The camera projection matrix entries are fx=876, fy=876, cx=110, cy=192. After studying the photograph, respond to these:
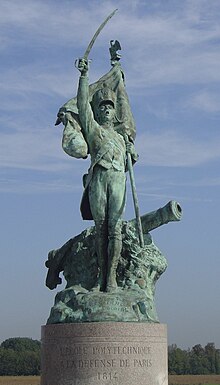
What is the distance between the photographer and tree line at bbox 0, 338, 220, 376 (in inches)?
1630

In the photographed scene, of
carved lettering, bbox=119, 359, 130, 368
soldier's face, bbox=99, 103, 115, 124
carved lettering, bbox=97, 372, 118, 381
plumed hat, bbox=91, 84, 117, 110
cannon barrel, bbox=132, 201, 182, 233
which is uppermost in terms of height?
plumed hat, bbox=91, 84, 117, 110

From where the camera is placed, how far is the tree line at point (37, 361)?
41406 millimetres

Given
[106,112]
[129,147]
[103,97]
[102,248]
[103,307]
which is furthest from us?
[129,147]

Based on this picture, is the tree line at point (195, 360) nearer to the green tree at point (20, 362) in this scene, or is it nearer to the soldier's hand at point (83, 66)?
the green tree at point (20, 362)

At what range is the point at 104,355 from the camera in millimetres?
12500

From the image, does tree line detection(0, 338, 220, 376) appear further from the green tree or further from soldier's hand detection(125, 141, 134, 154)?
soldier's hand detection(125, 141, 134, 154)

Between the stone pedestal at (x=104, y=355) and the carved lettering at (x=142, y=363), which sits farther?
the carved lettering at (x=142, y=363)

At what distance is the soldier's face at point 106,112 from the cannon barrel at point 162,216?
1706 millimetres

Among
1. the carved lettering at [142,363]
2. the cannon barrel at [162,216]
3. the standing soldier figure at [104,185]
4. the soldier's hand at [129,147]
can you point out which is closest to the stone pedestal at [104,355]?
the carved lettering at [142,363]

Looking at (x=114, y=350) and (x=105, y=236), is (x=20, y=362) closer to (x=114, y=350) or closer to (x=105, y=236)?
(x=105, y=236)

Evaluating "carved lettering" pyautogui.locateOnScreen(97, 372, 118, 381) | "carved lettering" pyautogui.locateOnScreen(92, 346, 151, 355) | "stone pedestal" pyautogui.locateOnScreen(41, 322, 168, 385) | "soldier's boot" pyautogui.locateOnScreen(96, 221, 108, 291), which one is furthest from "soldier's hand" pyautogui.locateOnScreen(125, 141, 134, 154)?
"carved lettering" pyautogui.locateOnScreen(97, 372, 118, 381)

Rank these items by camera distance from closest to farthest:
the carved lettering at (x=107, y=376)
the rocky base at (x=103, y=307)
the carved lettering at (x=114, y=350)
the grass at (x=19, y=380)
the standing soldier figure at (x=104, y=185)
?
the carved lettering at (x=107, y=376), the carved lettering at (x=114, y=350), the rocky base at (x=103, y=307), the standing soldier figure at (x=104, y=185), the grass at (x=19, y=380)

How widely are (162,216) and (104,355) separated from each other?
2.90m

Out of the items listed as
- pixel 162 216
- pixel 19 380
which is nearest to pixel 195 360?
pixel 19 380
